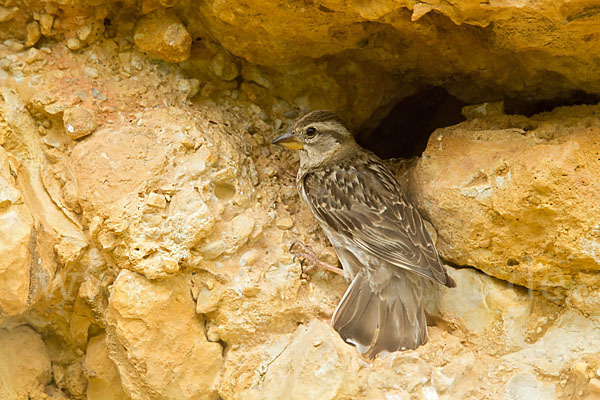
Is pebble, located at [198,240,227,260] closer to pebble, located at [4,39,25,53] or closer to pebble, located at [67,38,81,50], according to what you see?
pebble, located at [67,38,81,50]

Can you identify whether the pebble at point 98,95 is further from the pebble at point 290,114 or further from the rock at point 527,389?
the rock at point 527,389

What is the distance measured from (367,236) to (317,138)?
0.84 m

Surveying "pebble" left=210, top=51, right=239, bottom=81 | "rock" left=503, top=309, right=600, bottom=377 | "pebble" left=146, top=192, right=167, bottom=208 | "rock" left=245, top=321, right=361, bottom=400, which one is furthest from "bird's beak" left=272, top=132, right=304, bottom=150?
"rock" left=503, top=309, right=600, bottom=377

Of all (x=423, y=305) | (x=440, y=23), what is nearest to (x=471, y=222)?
(x=423, y=305)

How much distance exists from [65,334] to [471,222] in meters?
2.54

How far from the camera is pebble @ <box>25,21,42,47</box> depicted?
370cm

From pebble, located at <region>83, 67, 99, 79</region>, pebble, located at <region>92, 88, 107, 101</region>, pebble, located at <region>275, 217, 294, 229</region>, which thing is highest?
pebble, located at <region>83, 67, 99, 79</region>

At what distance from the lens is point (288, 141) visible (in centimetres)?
417

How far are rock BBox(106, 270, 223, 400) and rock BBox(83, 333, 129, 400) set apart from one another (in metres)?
0.18

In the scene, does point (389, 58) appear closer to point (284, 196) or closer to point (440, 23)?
point (440, 23)

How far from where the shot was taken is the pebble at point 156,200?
11.2 ft

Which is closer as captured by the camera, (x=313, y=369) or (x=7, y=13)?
(x=313, y=369)

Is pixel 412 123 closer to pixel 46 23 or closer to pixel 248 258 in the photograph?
pixel 248 258

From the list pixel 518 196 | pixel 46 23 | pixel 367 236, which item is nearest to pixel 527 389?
pixel 518 196
